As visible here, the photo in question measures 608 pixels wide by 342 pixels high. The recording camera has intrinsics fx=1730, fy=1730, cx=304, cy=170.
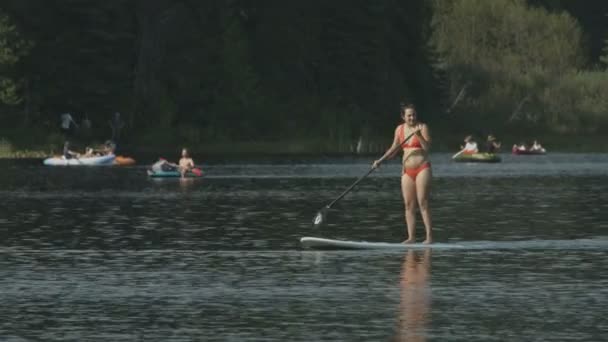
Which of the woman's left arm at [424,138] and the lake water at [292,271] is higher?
the woman's left arm at [424,138]

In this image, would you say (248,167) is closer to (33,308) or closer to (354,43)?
(354,43)

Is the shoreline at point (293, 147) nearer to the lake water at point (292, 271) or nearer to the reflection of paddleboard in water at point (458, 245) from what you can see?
the lake water at point (292, 271)

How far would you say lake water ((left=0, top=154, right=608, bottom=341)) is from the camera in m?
16.0

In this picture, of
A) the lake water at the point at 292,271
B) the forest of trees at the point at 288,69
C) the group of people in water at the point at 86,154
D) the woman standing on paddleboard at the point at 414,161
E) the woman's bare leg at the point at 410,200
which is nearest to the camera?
the lake water at the point at 292,271

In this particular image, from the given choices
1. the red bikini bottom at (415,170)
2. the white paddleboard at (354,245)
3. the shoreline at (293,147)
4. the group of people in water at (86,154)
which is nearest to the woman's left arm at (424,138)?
the red bikini bottom at (415,170)

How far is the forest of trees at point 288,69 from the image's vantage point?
3556 inches

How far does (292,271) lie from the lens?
21625 millimetres

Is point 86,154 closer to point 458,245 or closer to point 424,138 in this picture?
point 458,245

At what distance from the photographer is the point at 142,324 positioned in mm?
16188

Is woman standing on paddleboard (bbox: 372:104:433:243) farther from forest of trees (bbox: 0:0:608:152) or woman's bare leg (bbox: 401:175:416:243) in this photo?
forest of trees (bbox: 0:0:608:152)

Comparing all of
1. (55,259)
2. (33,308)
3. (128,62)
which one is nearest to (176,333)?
(33,308)

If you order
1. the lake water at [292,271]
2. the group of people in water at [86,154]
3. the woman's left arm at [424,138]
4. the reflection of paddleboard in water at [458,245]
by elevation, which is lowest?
the lake water at [292,271]

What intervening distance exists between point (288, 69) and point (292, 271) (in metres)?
93.0

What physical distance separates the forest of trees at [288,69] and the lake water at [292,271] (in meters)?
46.7
